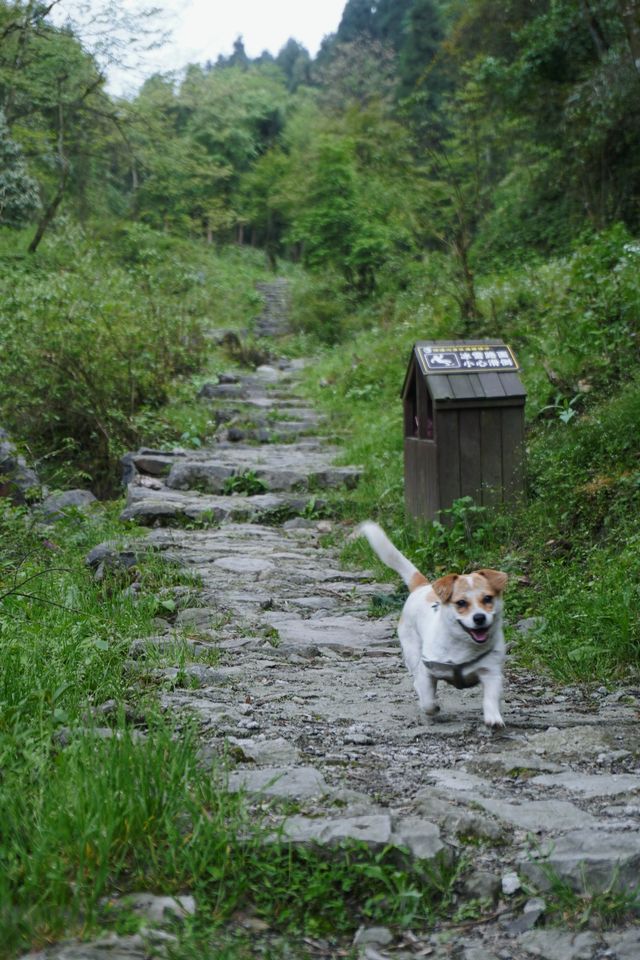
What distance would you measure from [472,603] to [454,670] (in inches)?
14.1

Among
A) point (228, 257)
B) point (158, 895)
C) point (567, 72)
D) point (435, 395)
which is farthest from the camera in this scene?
point (228, 257)

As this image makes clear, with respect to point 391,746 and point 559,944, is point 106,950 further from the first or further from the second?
point 391,746

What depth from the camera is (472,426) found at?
7.18 m

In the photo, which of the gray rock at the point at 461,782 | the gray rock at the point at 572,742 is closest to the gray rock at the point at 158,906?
the gray rock at the point at 461,782

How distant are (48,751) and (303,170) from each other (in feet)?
97.2

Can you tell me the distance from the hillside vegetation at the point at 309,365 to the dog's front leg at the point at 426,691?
3.54 ft

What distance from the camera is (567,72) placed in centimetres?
1839

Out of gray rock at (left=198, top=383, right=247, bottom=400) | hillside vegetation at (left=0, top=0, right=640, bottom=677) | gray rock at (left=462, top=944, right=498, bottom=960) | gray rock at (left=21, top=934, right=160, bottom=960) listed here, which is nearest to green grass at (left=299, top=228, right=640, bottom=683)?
hillside vegetation at (left=0, top=0, right=640, bottom=677)

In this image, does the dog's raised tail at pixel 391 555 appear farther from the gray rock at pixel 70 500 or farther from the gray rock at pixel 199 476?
the gray rock at pixel 199 476

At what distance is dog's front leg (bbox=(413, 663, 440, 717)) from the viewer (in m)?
3.93

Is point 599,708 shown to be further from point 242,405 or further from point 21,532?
point 242,405

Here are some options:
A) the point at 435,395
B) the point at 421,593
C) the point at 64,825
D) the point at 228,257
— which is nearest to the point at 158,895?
the point at 64,825

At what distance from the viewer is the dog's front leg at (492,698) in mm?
3752

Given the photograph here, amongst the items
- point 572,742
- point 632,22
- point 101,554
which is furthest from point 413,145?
point 572,742
